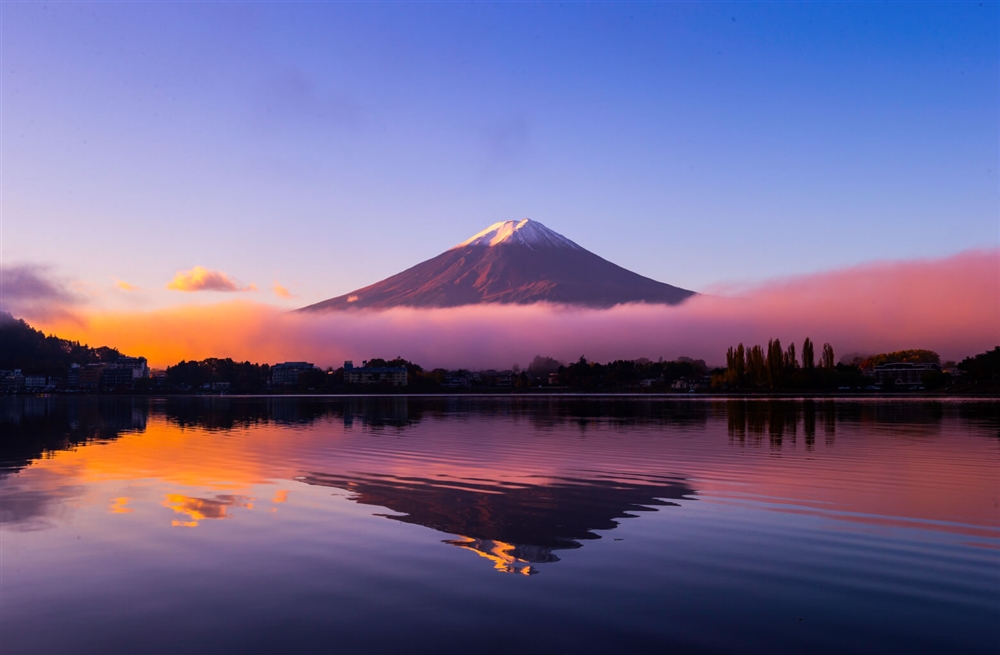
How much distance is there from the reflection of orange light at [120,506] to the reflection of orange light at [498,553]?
832 centimetres

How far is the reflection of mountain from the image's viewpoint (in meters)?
13.7

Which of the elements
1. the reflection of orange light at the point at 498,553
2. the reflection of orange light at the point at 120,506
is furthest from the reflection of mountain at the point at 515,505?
the reflection of orange light at the point at 120,506

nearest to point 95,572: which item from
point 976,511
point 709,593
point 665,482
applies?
point 709,593

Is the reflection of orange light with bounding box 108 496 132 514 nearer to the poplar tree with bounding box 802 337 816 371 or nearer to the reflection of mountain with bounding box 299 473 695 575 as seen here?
the reflection of mountain with bounding box 299 473 695 575

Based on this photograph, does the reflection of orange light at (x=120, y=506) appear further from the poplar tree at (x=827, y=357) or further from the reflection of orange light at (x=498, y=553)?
the poplar tree at (x=827, y=357)

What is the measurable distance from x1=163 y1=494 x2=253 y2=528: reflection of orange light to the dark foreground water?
0.37 ft

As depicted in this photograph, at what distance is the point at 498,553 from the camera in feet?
42.6

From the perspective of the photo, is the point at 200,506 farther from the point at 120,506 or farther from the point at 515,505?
the point at 515,505

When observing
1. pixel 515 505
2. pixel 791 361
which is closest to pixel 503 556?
pixel 515 505

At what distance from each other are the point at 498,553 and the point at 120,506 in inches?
400

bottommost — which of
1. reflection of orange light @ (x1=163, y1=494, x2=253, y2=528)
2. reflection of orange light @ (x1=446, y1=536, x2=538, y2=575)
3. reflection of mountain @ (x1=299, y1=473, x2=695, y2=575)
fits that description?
reflection of orange light @ (x1=163, y1=494, x2=253, y2=528)

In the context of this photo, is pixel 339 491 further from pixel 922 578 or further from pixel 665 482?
pixel 922 578

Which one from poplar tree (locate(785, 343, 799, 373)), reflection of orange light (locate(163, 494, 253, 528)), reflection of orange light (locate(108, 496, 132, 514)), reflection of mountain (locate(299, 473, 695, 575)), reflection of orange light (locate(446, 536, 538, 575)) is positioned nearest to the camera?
reflection of orange light (locate(446, 536, 538, 575))

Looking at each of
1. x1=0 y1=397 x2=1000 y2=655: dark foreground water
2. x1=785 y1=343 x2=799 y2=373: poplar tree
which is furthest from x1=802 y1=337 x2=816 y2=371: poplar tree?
x1=0 y1=397 x2=1000 y2=655: dark foreground water
